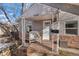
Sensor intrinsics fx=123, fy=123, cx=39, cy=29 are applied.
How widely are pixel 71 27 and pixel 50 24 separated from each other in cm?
32

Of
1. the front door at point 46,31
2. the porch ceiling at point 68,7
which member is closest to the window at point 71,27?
the porch ceiling at point 68,7

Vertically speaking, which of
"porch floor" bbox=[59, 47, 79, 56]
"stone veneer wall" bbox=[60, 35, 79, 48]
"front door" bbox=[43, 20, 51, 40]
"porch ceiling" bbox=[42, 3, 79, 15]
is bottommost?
"porch floor" bbox=[59, 47, 79, 56]

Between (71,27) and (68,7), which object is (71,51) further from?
(68,7)

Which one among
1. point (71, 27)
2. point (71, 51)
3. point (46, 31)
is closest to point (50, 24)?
point (46, 31)

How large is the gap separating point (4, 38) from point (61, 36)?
880 millimetres

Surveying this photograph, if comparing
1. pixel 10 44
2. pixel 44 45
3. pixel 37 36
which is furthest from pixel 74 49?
pixel 10 44

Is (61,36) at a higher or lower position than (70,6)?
lower

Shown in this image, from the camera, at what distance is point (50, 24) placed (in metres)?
1.91

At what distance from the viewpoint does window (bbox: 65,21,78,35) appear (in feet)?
6.09

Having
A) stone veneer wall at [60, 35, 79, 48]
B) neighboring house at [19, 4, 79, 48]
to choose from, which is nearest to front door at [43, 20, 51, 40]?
neighboring house at [19, 4, 79, 48]

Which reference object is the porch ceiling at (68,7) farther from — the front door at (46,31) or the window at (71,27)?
the front door at (46,31)

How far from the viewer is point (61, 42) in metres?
1.90

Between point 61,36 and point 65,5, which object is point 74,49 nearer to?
point 61,36

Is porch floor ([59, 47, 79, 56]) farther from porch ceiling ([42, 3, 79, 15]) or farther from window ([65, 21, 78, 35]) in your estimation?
porch ceiling ([42, 3, 79, 15])
